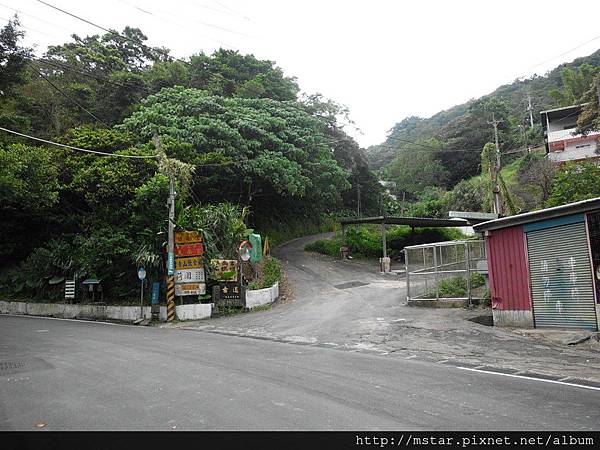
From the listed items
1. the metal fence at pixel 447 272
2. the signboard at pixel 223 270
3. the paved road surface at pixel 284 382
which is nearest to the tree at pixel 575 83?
the metal fence at pixel 447 272

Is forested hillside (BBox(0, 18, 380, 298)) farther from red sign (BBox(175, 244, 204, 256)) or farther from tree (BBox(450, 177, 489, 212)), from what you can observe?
tree (BBox(450, 177, 489, 212))

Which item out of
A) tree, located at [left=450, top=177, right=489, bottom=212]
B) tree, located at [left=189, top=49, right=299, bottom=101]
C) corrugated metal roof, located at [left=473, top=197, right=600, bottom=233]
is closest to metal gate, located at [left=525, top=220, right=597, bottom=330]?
corrugated metal roof, located at [left=473, top=197, right=600, bottom=233]

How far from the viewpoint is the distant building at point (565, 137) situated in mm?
39625

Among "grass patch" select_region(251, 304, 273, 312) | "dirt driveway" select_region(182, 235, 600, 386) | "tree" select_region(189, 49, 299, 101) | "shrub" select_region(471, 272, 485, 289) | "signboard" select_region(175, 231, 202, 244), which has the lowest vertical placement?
"dirt driveway" select_region(182, 235, 600, 386)

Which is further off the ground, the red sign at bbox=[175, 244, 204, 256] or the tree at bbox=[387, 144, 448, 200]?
the tree at bbox=[387, 144, 448, 200]

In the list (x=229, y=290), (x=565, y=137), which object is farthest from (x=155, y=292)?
(x=565, y=137)

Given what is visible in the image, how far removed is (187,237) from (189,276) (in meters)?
1.63

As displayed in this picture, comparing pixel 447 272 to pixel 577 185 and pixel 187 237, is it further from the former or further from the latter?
pixel 187 237

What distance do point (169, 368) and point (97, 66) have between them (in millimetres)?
32320

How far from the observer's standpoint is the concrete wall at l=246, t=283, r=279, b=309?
19227 millimetres

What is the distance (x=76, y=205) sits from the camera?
2422 centimetres

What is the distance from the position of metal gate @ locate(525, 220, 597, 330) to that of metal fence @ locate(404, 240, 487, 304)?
10.5ft

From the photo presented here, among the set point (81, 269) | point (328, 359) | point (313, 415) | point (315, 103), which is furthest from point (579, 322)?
point (315, 103)

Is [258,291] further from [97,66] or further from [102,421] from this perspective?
[97,66]
